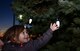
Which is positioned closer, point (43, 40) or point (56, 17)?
point (43, 40)

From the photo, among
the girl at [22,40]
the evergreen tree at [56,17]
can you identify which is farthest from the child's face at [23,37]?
the evergreen tree at [56,17]

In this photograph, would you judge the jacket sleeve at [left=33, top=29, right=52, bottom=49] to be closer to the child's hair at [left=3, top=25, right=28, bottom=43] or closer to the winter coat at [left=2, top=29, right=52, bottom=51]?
the winter coat at [left=2, top=29, right=52, bottom=51]

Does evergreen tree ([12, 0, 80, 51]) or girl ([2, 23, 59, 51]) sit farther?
evergreen tree ([12, 0, 80, 51])

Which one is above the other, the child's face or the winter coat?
the child's face

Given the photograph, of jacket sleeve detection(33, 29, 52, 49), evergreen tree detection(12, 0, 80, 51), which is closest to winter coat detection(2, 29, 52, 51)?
jacket sleeve detection(33, 29, 52, 49)

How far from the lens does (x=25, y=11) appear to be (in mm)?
2666

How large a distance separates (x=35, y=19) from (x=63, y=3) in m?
0.44

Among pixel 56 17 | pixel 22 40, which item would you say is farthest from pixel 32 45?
pixel 56 17

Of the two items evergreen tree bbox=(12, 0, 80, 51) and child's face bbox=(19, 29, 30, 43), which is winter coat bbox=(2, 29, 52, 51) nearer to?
child's face bbox=(19, 29, 30, 43)

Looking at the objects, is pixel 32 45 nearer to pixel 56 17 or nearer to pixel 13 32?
pixel 13 32

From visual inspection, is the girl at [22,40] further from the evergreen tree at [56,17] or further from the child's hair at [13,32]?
the evergreen tree at [56,17]

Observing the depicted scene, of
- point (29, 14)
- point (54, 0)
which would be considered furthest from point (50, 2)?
point (29, 14)

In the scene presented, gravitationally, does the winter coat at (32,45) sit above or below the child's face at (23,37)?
below

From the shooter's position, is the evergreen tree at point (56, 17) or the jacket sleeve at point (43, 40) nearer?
the jacket sleeve at point (43, 40)
